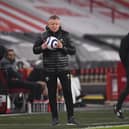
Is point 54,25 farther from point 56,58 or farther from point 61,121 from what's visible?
point 61,121

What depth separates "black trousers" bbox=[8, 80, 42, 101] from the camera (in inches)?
701

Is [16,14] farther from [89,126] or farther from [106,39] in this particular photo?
[89,126]

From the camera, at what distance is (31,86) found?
1814cm

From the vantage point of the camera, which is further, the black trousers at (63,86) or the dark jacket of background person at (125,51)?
the dark jacket of background person at (125,51)

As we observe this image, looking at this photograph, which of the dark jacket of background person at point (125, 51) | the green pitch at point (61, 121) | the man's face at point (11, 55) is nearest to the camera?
the green pitch at point (61, 121)

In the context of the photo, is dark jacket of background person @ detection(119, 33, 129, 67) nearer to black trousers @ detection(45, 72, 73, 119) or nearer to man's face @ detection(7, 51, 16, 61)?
black trousers @ detection(45, 72, 73, 119)

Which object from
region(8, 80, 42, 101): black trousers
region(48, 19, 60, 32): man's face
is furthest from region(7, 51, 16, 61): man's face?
region(48, 19, 60, 32): man's face

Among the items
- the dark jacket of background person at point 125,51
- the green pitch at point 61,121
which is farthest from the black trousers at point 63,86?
the dark jacket of background person at point 125,51

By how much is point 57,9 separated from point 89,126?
14.2m

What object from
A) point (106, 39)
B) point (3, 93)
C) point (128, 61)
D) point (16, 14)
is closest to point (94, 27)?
point (106, 39)

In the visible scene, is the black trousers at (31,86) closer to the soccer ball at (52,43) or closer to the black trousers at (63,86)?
the black trousers at (63,86)

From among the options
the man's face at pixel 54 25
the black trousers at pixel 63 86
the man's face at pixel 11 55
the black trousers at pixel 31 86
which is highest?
the man's face at pixel 11 55

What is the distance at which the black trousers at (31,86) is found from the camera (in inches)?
701

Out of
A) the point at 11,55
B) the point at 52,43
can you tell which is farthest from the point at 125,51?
the point at 11,55
